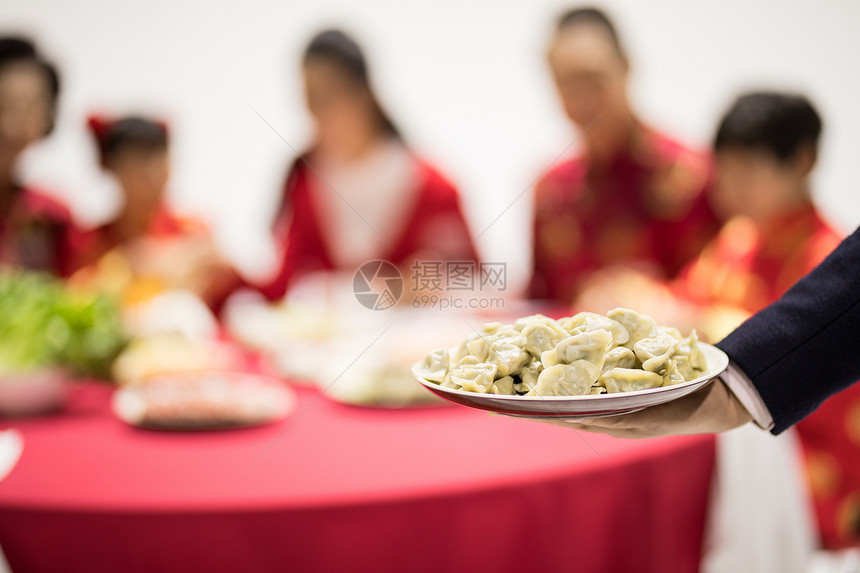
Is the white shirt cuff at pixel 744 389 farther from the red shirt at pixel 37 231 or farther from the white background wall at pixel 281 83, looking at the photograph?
the white background wall at pixel 281 83

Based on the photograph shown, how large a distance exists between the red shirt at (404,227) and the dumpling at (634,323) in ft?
6.06

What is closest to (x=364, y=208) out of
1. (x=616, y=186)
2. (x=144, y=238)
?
(x=144, y=238)

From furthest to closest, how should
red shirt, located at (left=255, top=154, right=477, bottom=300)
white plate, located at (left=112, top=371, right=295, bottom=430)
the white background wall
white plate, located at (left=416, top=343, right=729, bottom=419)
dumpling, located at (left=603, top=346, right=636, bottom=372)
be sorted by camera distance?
the white background wall → red shirt, located at (left=255, top=154, right=477, bottom=300) → white plate, located at (left=112, top=371, right=295, bottom=430) → dumpling, located at (left=603, top=346, right=636, bottom=372) → white plate, located at (left=416, top=343, right=729, bottom=419)

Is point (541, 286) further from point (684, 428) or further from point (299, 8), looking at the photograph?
point (299, 8)

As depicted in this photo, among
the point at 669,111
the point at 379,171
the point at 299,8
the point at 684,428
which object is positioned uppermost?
the point at 299,8

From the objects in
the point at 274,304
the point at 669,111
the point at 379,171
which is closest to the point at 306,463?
the point at 274,304

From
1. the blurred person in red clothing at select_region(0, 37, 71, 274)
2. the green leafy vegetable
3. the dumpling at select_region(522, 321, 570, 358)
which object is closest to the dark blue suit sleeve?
the dumpling at select_region(522, 321, 570, 358)

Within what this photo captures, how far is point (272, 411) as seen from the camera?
1257 millimetres

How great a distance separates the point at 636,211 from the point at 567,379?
202 cm

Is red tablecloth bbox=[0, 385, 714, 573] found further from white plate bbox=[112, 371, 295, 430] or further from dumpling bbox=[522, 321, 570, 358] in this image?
dumpling bbox=[522, 321, 570, 358]

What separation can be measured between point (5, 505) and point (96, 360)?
2.12 ft

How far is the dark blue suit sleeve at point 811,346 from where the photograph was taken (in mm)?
843

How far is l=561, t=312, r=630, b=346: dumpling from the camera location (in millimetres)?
782

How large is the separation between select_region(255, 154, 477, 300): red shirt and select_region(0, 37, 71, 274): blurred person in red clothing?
0.90 m
